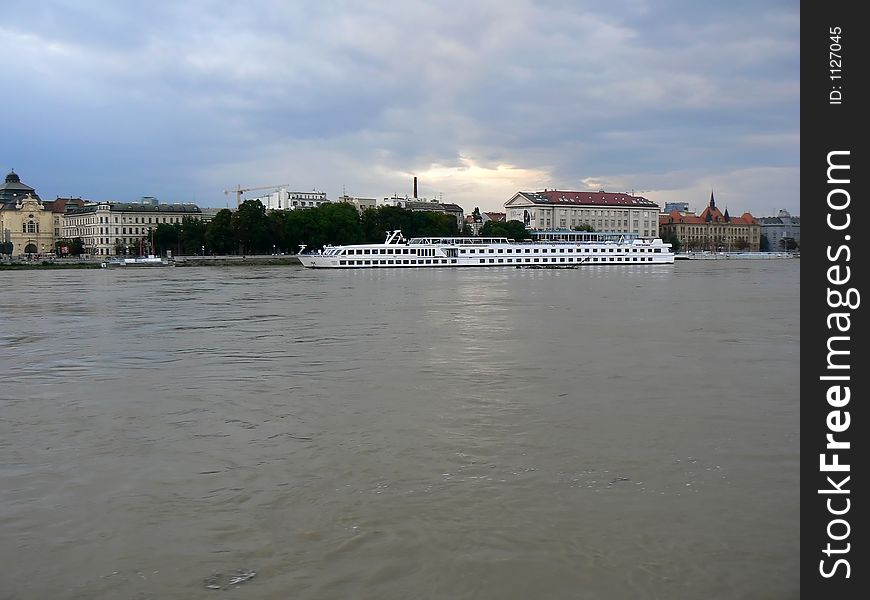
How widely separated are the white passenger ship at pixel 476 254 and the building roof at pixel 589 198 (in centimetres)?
6619

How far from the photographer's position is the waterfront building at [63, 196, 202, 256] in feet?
433


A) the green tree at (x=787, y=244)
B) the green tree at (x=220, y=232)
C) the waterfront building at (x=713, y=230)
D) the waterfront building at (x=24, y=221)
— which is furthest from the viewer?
the green tree at (x=787, y=244)

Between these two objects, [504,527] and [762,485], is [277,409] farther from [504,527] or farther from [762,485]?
[762,485]

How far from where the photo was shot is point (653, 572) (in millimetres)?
5922

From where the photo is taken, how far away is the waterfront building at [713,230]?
176 metres

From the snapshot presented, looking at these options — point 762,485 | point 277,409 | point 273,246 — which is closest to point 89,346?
point 277,409

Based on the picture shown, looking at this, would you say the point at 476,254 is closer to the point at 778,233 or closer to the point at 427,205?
the point at 427,205

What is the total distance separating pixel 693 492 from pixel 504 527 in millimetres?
2031

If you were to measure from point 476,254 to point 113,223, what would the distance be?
76008 mm

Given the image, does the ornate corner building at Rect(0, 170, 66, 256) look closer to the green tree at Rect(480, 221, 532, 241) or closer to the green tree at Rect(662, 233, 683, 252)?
the green tree at Rect(480, 221, 532, 241)

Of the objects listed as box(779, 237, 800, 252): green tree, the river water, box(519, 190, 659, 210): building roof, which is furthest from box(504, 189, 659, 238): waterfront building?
the river water

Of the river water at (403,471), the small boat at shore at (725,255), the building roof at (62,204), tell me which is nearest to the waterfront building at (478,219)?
the small boat at shore at (725,255)
